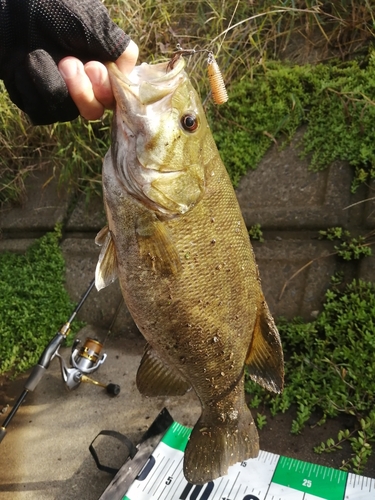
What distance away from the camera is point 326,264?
2.99 meters

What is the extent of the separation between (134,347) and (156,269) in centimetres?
185

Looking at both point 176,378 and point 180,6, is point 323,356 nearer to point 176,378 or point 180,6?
point 176,378

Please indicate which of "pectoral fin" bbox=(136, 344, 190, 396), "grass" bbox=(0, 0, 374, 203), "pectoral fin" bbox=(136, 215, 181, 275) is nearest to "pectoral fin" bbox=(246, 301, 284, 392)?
"pectoral fin" bbox=(136, 344, 190, 396)

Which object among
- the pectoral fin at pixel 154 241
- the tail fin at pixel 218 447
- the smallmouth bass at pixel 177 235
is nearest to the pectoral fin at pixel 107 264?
the smallmouth bass at pixel 177 235

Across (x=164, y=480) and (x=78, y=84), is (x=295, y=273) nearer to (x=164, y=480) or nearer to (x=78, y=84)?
(x=164, y=480)

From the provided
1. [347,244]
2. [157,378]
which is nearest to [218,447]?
[157,378]

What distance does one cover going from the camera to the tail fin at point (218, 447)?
1.95 metres

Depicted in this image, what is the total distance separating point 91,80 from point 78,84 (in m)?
0.05

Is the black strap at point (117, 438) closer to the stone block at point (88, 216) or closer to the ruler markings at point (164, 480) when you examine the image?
the ruler markings at point (164, 480)

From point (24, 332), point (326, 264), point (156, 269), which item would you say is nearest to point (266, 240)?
point (326, 264)

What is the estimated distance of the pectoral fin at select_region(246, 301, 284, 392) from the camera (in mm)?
1844

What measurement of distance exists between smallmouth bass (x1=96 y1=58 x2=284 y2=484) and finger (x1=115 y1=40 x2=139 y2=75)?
0.04 metres

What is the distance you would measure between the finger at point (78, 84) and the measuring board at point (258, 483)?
74.8 inches

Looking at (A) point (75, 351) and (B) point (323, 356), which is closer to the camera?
(B) point (323, 356)
